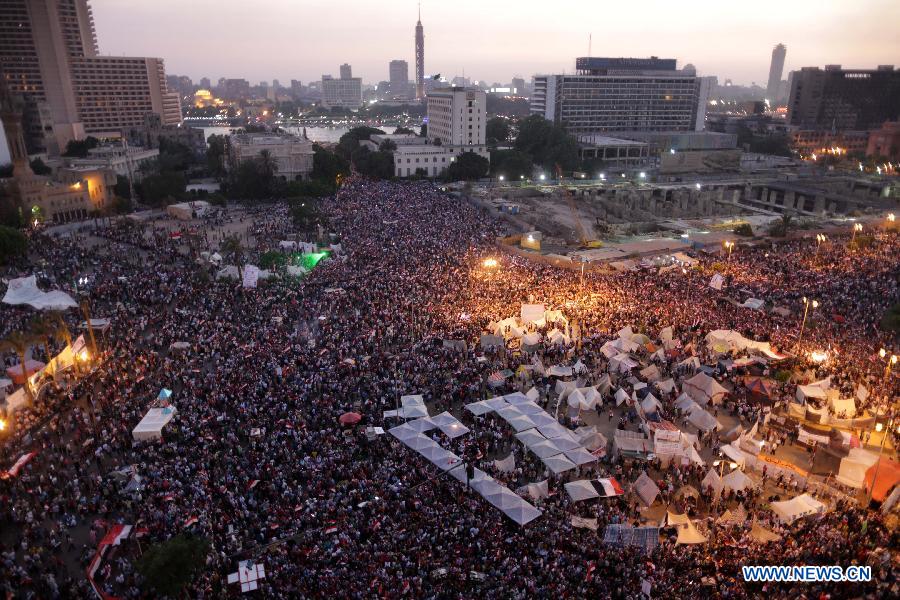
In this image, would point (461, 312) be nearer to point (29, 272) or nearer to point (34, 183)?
point (29, 272)

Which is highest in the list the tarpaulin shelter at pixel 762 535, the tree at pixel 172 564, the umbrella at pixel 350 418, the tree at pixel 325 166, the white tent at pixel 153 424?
the tree at pixel 325 166

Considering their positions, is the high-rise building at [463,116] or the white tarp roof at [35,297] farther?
the high-rise building at [463,116]

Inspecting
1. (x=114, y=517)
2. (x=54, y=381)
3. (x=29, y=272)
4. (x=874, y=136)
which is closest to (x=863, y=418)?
(x=114, y=517)

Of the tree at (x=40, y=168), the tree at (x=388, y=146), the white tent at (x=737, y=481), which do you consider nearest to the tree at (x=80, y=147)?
the tree at (x=40, y=168)

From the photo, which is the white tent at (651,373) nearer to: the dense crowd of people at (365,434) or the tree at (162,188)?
the dense crowd of people at (365,434)

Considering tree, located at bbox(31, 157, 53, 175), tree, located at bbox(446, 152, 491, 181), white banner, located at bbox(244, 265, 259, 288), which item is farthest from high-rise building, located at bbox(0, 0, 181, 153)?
white banner, located at bbox(244, 265, 259, 288)
